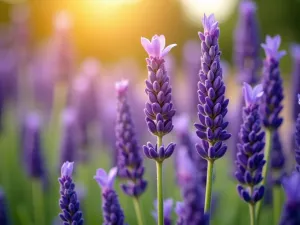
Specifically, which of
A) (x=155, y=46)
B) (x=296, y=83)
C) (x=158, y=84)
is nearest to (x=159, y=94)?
(x=158, y=84)

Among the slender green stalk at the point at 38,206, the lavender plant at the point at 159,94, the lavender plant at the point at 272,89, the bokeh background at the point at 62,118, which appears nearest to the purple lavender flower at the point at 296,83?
the bokeh background at the point at 62,118

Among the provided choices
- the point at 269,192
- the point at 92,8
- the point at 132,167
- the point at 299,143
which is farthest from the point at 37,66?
the point at 92,8

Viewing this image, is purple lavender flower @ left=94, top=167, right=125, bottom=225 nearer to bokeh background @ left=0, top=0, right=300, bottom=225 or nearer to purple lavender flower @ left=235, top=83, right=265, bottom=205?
purple lavender flower @ left=235, top=83, right=265, bottom=205

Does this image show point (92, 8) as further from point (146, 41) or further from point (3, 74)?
point (146, 41)

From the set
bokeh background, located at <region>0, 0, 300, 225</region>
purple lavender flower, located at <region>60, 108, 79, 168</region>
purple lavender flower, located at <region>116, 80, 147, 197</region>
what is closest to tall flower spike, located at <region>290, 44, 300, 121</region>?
bokeh background, located at <region>0, 0, 300, 225</region>

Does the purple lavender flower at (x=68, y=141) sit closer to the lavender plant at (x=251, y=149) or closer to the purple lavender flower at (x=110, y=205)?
the purple lavender flower at (x=110, y=205)

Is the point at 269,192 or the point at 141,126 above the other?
the point at 141,126
